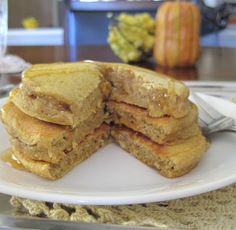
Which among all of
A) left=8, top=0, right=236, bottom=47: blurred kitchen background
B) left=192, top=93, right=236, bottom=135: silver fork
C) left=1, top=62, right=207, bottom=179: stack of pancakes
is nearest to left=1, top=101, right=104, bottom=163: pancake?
left=1, top=62, right=207, bottom=179: stack of pancakes

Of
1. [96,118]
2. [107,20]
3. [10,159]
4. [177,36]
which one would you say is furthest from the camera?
[107,20]

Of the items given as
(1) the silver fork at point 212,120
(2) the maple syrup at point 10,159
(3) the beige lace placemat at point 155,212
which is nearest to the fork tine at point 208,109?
(1) the silver fork at point 212,120

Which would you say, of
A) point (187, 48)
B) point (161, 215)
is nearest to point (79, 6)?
point (187, 48)

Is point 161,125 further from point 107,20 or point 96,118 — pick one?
point 107,20

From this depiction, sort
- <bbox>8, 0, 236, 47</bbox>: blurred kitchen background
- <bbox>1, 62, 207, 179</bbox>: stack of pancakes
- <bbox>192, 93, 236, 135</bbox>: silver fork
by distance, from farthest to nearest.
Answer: <bbox>8, 0, 236, 47</bbox>: blurred kitchen background → <bbox>192, 93, 236, 135</bbox>: silver fork → <bbox>1, 62, 207, 179</bbox>: stack of pancakes

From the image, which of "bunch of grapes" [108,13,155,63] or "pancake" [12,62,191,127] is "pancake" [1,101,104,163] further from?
"bunch of grapes" [108,13,155,63]

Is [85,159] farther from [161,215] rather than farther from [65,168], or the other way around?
[161,215]

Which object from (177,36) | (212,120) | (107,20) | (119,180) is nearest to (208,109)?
(212,120)
